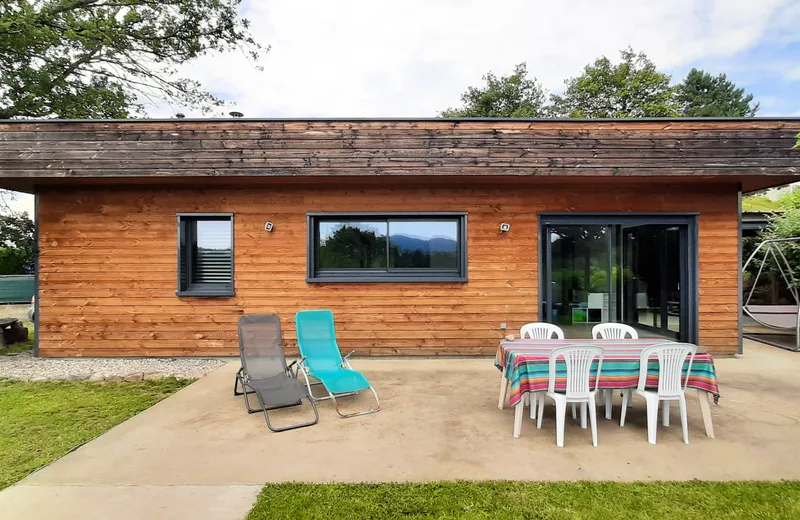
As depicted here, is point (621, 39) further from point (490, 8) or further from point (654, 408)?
point (654, 408)

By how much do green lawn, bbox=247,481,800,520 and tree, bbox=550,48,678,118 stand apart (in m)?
29.1

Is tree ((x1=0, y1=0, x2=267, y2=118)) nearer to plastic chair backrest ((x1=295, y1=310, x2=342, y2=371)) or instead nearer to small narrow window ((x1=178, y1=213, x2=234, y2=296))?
small narrow window ((x1=178, y1=213, x2=234, y2=296))

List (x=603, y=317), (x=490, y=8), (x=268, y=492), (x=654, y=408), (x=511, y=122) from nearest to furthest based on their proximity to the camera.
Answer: (x=268, y=492) < (x=654, y=408) < (x=511, y=122) < (x=603, y=317) < (x=490, y=8)

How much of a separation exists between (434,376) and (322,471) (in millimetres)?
2877

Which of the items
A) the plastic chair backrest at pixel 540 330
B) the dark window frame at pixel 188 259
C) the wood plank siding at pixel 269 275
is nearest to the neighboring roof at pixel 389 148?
the wood plank siding at pixel 269 275

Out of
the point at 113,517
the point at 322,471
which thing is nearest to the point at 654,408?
the point at 322,471

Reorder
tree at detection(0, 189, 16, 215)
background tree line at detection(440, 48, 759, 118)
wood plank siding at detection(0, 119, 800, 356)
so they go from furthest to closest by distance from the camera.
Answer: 1. background tree line at detection(440, 48, 759, 118)
2. tree at detection(0, 189, 16, 215)
3. wood plank siding at detection(0, 119, 800, 356)

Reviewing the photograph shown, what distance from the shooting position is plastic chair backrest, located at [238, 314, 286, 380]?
4.73m

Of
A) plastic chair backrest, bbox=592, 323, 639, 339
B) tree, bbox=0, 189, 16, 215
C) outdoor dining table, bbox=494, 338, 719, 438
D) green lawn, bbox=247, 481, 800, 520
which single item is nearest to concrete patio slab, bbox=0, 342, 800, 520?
green lawn, bbox=247, 481, 800, 520

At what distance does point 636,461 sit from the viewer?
3.13 meters

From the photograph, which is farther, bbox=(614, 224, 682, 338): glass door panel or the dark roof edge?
bbox=(614, 224, 682, 338): glass door panel

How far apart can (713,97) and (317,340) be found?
43270 mm

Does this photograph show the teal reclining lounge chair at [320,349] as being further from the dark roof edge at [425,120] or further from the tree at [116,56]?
the tree at [116,56]

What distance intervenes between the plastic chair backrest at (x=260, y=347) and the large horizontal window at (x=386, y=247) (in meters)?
1.90
